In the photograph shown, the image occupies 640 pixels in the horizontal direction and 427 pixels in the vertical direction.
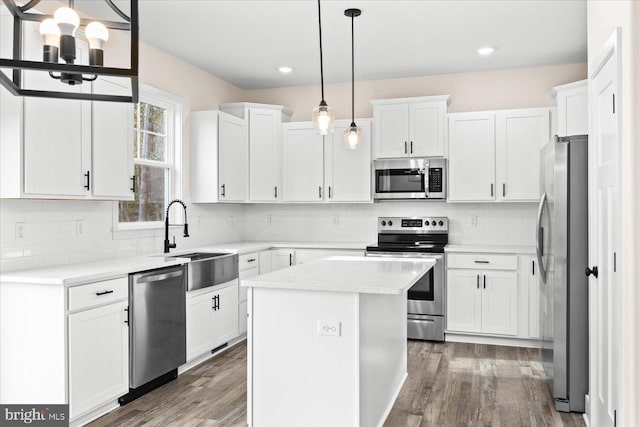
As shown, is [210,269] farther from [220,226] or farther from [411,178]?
[411,178]

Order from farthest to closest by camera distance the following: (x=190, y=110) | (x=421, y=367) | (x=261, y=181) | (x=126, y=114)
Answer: (x=261, y=181), (x=190, y=110), (x=421, y=367), (x=126, y=114)

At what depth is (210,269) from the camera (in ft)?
14.3

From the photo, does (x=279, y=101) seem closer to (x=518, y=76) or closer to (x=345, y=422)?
(x=518, y=76)

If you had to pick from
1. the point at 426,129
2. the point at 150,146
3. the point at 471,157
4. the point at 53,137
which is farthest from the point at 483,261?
the point at 53,137

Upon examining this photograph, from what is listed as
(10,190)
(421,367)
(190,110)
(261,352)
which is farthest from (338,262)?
(190,110)

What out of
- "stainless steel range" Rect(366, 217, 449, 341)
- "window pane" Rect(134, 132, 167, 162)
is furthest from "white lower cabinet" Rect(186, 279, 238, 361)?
"stainless steel range" Rect(366, 217, 449, 341)

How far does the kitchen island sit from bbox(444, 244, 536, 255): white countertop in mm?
2198

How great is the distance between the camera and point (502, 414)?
3.28 meters

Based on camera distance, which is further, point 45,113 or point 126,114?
point 126,114

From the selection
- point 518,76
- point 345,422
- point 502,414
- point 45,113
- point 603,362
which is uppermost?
point 518,76

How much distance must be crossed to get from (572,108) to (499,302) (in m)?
1.89

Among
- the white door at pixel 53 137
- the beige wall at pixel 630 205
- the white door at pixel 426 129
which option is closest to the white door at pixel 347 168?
the white door at pixel 426 129

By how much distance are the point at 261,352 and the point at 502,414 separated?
1644mm

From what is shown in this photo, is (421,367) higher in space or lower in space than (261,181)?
lower
